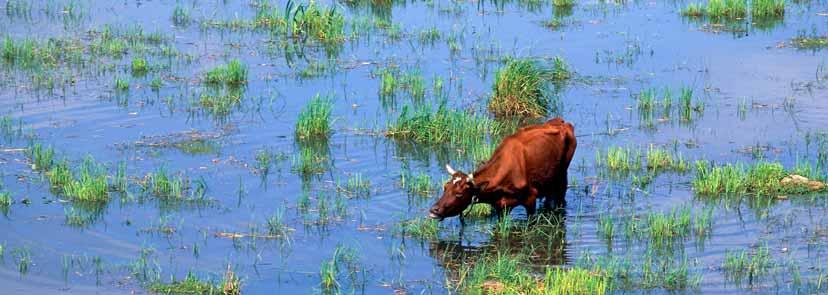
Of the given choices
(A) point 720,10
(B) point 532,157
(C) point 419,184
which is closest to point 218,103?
(C) point 419,184

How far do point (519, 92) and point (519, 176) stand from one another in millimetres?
4314

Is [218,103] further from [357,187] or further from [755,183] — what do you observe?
[755,183]

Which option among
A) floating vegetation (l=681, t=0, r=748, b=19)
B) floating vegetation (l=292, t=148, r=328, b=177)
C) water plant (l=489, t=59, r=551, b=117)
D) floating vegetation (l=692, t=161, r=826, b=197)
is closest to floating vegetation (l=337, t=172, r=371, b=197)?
floating vegetation (l=292, t=148, r=328, b=177)

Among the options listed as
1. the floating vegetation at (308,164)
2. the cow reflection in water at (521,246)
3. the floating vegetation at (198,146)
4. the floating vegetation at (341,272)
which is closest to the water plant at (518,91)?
the floating vegetation at (308,164)

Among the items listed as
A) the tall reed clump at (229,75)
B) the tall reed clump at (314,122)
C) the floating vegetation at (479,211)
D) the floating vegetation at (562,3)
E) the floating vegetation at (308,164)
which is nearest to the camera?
the floating vegetation at (479,211)

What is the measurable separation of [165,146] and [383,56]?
18.2 feet

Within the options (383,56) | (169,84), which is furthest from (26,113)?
(383,56)

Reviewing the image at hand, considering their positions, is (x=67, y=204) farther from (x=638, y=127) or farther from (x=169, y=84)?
(x=638, y=127)

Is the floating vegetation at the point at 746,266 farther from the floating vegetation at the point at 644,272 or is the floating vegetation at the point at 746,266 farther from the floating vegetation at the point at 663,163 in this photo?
the floating vegetation at the point at 663,163

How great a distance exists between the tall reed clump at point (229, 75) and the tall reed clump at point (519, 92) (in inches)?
132

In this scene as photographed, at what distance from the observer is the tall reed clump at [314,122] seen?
15930mm

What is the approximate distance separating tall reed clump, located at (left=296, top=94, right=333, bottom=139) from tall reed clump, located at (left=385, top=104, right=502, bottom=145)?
0.69 metres

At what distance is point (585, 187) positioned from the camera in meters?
13.9

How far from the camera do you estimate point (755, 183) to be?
44.7 ft
